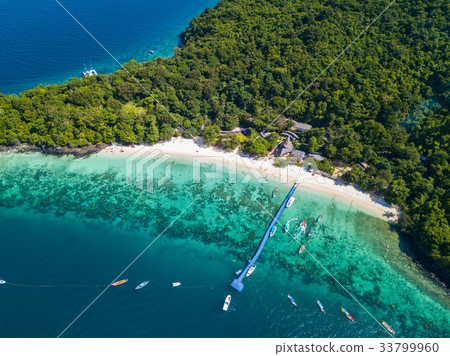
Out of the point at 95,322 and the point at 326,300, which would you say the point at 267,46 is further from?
the point at 95,322

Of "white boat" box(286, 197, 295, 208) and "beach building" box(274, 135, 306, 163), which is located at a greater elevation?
"beach building" box(274, 135, 306, 163)

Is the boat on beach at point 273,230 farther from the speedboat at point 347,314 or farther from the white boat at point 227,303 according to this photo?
the speedboat at point 347,314

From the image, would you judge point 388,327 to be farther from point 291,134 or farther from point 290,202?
point 291,134

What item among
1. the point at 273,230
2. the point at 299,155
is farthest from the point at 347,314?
the point at 299,155

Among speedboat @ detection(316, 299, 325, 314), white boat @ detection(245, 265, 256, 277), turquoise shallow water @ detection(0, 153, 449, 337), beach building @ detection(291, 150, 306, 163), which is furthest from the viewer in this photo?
beach building @ detection(291, 150, 306, 163)

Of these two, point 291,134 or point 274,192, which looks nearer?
point 274,192

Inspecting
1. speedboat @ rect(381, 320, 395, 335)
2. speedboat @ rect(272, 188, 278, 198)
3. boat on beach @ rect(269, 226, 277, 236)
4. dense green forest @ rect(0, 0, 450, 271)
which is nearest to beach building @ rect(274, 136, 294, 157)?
dense green forest @ rect(0, 0, 450, 271)

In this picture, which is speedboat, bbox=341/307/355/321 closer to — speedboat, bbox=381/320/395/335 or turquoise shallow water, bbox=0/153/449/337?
turquoise shallow water, bbox=0/153/449/337
